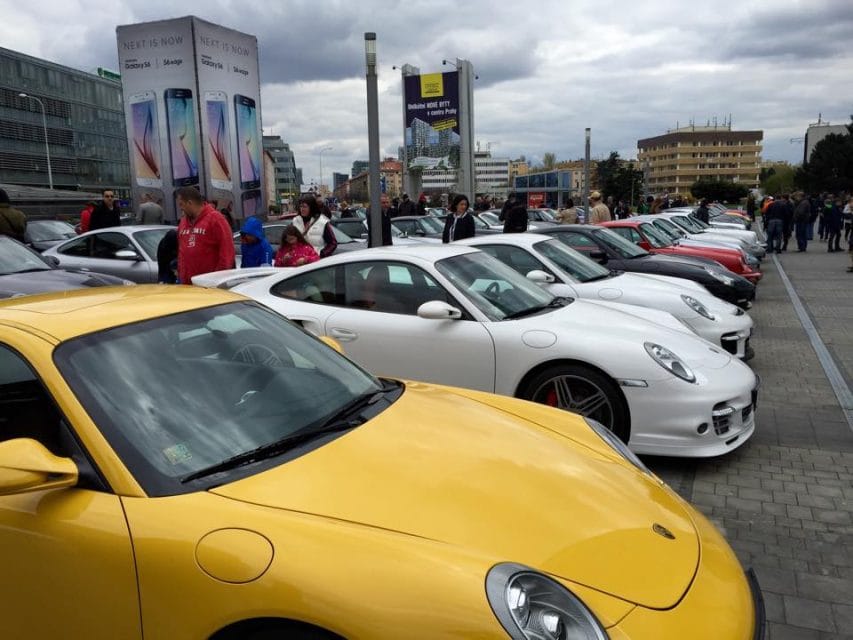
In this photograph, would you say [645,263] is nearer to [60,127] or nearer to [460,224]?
[460,224]

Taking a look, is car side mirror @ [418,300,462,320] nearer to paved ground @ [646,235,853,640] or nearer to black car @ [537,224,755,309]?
paved ground @ [646,235,853,640]

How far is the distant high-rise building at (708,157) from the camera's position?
153 m

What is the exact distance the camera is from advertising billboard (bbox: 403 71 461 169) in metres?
49.1

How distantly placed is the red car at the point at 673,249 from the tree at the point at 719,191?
2717 inches

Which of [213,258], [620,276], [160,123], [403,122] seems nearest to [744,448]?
[620,276]

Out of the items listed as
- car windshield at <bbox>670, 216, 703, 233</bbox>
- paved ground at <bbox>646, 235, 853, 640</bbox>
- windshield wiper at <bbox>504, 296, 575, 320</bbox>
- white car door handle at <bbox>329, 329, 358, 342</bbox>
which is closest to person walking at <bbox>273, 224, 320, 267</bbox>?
white car door handle at <bbox>329, 329, 358, 342</bbox>

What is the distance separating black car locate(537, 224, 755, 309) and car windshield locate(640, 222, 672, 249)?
7.40ft

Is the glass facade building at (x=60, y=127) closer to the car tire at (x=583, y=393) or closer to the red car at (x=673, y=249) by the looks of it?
the red car at (x=673, y=249)

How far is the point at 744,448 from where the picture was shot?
4766 mm

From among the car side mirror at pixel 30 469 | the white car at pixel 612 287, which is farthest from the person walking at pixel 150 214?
the car side mirror at pixel 30 469

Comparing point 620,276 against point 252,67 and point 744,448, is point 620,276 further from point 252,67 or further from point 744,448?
point 252,67

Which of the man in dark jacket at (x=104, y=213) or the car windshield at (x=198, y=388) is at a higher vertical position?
the man in dark jacket at (x=104, y=213)

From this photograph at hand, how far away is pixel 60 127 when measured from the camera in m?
78.5

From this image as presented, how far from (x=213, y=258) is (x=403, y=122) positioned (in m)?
46.5
